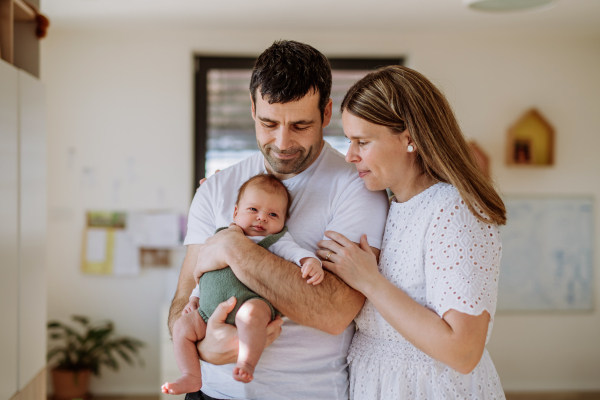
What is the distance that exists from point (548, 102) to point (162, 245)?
11.2 feet

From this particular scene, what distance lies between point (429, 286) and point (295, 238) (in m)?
0.41

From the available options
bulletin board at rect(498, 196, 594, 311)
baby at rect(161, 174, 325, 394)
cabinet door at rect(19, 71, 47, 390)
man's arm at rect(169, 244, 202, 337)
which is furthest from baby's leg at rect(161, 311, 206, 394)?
bulletin board at rect(498, 196, 594, 311)

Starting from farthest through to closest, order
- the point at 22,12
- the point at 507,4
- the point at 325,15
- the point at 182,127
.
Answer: the point at 182,127 < the point at 325,15 < the point at 507,4 < the point at 22,12

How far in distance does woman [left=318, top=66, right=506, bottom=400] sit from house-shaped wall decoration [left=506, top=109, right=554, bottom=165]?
313 centimetres

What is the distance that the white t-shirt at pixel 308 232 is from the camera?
1.42m

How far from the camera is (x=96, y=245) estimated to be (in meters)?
4.21

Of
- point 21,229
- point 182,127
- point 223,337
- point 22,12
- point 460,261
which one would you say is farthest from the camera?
point 182,127

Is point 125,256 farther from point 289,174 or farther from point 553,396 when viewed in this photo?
point 553,396

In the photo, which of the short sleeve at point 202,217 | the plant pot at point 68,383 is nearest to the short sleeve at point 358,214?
the short sleeve at point 202,217

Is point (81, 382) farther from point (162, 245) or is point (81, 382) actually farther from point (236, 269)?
point (236, 269)

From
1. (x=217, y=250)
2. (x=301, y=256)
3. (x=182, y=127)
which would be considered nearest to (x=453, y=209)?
(x=301, y=256)

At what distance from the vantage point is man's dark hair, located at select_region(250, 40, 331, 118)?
4.80 ft

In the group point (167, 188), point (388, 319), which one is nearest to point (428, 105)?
point (388, 319)

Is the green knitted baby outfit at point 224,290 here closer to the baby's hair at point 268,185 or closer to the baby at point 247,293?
the baby at point 247,293
